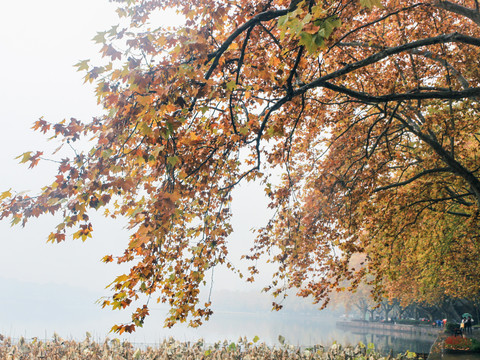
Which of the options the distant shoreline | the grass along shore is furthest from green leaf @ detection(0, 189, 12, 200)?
the distant shoreline

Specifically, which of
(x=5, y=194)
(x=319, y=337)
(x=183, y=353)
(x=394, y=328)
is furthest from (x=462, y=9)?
(x=394, y=328)

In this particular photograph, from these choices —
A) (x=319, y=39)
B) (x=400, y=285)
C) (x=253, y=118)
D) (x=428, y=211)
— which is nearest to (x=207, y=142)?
(x=253, y=118)

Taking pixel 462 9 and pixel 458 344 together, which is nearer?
pixel 462 9

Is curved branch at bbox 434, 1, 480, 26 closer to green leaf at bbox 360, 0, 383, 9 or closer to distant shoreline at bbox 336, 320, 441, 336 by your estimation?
green leaf at bbox 360, 0, 383, 9

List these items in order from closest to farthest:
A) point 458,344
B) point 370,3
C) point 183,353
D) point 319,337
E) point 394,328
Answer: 1. point 370,3
2. point 183,353
3. point 458,344
4. point 319,337
5. point 394,328

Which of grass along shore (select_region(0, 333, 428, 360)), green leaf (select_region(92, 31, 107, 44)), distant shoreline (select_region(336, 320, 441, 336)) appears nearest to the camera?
green leaf (select_region(92, 31, 107, 44))

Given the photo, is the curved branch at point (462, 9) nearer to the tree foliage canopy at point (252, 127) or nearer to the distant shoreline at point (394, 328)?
the tree foliage canopy at point (252, 127)

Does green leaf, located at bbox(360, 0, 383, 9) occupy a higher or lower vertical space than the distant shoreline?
higher

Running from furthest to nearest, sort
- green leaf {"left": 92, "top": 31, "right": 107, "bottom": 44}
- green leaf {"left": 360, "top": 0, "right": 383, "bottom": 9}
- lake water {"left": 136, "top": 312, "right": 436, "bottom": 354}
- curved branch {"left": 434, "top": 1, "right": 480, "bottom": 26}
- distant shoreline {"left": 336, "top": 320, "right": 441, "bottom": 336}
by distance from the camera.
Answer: distant shoreline {"left": 336, "top": 320, "right": 441, "bottom": 336}, lake water {"left": 136, "top": 312, "right": 436, "bottom": 354}, curved branch {"left": 434, "top": 1, "right": 480, "bottom": 26}, green leaf {"left": 92, "top": 31, "right": 107, "bottom": 44}, green leaf {"left": 360, "top": 0, "right": 383, "bottom": 9}

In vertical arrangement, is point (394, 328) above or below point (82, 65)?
below

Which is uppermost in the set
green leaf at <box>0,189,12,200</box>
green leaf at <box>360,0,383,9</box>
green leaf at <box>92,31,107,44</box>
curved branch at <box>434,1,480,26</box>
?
curved branch at <box>434,1,480,26</box>

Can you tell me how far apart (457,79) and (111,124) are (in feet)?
33.0

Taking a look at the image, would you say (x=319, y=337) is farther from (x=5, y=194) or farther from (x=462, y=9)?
(x=5, y=194)

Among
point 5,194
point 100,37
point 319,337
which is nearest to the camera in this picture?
point 5,194
